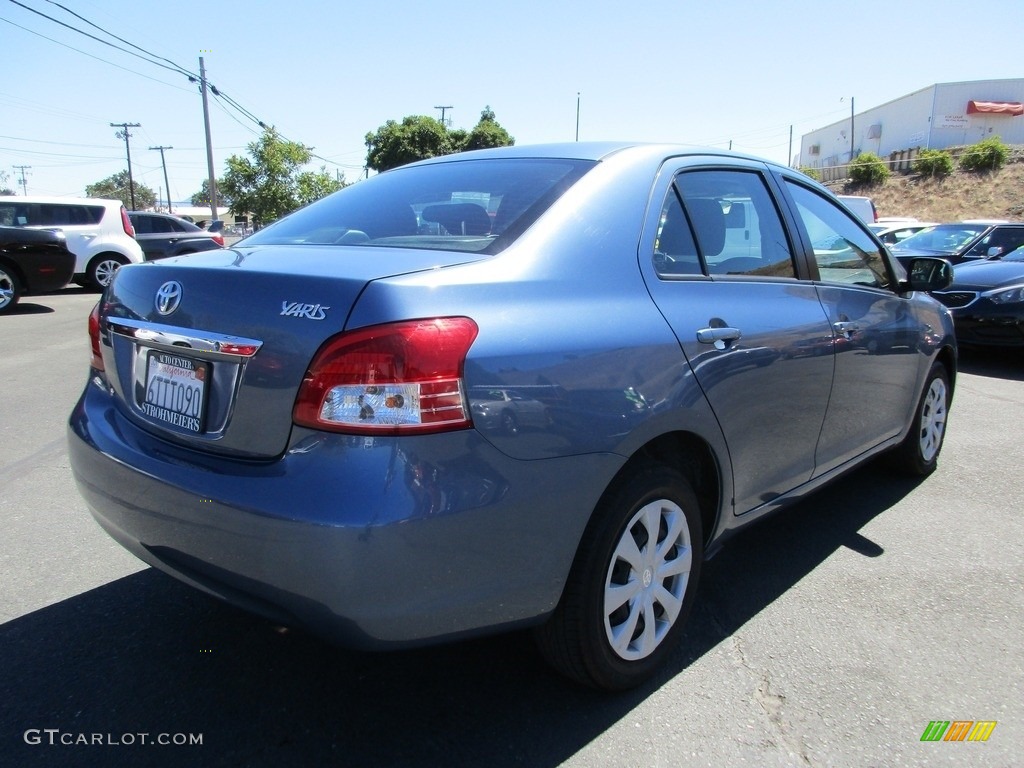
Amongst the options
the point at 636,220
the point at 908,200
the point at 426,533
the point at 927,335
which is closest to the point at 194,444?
the point at 426,533

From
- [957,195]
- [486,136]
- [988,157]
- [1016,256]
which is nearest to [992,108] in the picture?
[988,157]

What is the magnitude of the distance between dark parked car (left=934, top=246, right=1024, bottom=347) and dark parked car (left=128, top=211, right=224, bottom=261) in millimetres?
14348

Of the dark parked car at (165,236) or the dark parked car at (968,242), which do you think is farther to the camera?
the dark parked car at (165,236)

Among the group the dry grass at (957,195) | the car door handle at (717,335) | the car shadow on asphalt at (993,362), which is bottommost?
the car shadow on asphalt at (993,362)

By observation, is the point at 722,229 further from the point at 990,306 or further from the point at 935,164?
the point at 935,164

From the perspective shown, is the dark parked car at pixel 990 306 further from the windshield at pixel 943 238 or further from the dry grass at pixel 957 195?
the dry grass at pixel 957 195

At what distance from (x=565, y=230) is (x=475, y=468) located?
2.60ft

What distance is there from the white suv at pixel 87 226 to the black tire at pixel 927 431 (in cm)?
1343

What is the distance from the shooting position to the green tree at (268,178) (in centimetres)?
3828

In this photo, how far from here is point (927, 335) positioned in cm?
410

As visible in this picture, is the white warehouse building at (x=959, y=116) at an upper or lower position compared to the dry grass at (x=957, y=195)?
upper

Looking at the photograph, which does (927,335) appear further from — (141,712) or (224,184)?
(224,184)

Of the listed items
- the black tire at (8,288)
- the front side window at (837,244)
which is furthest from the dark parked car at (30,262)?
the front side window at (837,244)
